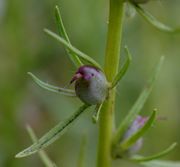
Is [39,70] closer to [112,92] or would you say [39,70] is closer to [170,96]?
[170,96]

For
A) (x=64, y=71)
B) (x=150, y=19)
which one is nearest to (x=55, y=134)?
(x=150, y=19)

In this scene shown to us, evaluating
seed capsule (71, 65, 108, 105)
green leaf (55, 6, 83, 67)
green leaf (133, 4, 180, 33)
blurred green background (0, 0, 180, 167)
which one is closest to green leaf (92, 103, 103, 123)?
seed capsule (71, 65, 108, 105)

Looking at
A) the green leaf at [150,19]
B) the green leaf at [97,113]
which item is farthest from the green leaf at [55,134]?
the green leaf at [150,19]

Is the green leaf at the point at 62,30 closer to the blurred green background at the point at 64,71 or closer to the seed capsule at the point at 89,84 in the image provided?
the seed capsule at the point at 89,84

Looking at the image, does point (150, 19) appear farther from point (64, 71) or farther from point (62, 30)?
point (64, 71)

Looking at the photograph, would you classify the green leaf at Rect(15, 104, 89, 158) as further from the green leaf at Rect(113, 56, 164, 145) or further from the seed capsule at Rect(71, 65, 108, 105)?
the green leaf at Rect(113, 56, 164, 145)
